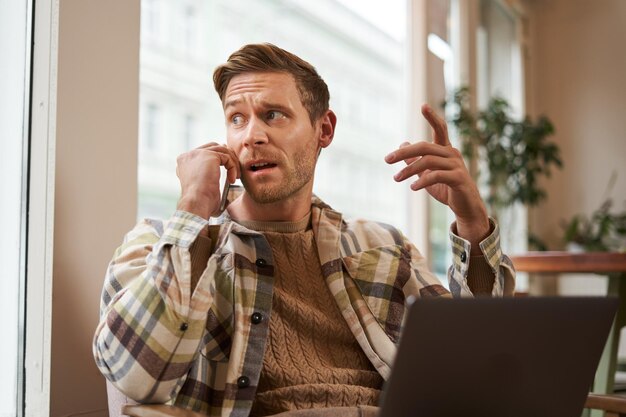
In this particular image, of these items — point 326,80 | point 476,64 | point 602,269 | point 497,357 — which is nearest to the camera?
point 497,357


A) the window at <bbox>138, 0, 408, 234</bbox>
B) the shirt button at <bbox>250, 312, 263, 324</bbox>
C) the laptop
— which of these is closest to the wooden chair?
the laptop

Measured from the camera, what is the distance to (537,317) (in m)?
1.09

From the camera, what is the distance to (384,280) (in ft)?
5.84

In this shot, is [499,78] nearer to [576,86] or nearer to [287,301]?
[576,86]

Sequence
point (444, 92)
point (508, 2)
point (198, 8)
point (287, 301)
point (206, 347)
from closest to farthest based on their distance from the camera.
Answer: point (206, 347) → point (287, 301) → point (198, 8) → point (444, 92) → point (508, 2)

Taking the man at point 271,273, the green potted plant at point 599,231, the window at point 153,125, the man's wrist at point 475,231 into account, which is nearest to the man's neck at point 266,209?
the man at point 271,273

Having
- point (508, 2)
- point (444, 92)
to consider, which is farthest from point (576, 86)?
point (444, 92)

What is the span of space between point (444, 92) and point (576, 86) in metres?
1.89

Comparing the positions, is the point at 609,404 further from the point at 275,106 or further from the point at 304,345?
the point at 275,106

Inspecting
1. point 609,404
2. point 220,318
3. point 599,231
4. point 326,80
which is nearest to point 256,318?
point 220,318

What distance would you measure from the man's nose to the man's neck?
0.47 feet

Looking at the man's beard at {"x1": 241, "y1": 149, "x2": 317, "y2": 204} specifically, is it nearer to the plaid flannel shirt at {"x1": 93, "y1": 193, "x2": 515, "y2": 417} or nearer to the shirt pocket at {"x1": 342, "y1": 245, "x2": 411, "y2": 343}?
the plaid flannel shirt at {"x1": 93, "y1": 193, "x2": 515, "y2": 417}

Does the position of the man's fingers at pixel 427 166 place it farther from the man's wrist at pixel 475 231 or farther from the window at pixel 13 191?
the window at pixel 13 191

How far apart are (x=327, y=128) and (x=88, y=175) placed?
0.60 m
